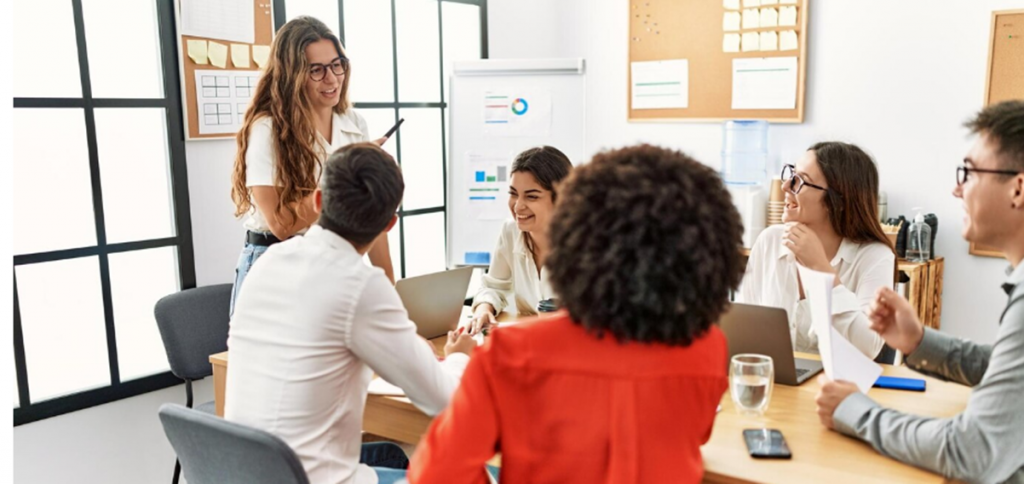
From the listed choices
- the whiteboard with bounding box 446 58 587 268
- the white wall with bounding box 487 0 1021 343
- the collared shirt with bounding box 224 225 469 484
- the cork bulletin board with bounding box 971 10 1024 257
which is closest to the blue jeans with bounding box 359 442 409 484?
the collared shirt with bounding box 224 225 469 484

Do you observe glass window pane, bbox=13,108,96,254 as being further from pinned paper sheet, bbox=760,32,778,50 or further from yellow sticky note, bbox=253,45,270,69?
pinned paper sheet, bbox=760,32,778,50

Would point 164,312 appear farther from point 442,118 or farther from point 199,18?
point 442,118

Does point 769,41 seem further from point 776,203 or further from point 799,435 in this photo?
point 799,435

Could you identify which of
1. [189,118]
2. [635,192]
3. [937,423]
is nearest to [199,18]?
[189,118]

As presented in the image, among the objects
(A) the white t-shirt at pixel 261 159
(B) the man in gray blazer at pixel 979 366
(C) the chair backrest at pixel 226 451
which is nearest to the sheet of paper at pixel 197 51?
(A) the white t-shirt at pixel 261 159

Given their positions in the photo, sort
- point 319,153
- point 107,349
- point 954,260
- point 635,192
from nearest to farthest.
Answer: point 635,192 < point 319,153 < point 107,349 < point 954,260

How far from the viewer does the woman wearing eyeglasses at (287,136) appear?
8.46 ft

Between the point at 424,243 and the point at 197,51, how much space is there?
1.72 m

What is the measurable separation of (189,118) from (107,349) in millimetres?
916

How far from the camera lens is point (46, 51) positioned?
2754 millimetres

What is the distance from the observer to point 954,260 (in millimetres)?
3736

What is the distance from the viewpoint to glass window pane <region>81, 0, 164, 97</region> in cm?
288

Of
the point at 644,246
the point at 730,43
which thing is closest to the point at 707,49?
the point at 730,43

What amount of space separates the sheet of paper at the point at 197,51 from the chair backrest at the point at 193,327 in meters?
0.87
